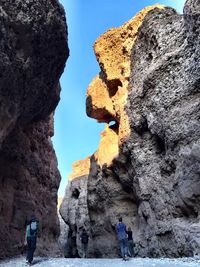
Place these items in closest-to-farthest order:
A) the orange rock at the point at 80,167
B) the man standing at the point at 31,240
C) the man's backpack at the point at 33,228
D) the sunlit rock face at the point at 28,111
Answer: the man standing at the point at 31,240 → the man's backpack at the point at 33,228 → the sunlit rock face at the point at 28,111 → the orange rock at the point at 80,167

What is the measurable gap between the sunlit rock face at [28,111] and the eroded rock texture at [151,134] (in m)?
3.60

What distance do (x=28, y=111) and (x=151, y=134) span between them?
6.13 meters

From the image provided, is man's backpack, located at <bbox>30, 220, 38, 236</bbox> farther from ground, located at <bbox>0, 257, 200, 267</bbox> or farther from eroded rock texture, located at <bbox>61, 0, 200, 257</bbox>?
eroded rock texture, located at <bbox>61, 0, 200, 257</bbox>

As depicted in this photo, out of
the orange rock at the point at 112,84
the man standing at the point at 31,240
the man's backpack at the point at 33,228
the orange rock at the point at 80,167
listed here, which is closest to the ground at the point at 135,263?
the man standing at the point at 31,240

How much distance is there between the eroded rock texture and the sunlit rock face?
360 cm

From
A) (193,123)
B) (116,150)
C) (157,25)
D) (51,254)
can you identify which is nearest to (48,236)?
(51,254)

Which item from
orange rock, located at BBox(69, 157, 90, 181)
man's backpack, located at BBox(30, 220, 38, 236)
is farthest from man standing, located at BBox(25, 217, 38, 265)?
orange rock, located at BBox(69, 157, 90, 181)

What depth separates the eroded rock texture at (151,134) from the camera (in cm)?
1169

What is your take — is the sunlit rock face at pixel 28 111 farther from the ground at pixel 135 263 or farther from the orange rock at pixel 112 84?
the ground at pixel 135 263

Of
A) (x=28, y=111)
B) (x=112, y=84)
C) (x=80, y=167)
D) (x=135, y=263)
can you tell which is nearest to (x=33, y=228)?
A: (x=135, y=263)

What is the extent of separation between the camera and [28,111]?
604 inches

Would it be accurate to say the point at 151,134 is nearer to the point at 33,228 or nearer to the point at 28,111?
the point at 28,111

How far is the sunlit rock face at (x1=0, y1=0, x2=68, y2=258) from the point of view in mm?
12125

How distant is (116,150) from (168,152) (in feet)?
20.5
